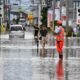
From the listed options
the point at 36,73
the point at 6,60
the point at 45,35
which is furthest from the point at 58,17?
the point at 36,73

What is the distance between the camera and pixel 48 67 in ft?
73.0

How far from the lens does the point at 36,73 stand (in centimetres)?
1969

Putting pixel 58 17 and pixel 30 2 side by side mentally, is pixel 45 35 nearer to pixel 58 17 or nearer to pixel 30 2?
pixel 58 17

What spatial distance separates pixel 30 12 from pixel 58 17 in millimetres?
70423

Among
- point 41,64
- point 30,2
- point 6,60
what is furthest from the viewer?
point 30,2

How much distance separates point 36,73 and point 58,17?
57.7 metres

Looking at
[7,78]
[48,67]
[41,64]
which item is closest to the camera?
[7,78]

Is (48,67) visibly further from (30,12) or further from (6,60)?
(30,12)

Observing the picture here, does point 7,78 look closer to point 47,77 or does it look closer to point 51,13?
point 47,77

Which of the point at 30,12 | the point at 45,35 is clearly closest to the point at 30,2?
the point at 30,12

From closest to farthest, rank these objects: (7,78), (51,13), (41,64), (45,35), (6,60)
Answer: (7,78) → (41,64) → (6,60) → (45,35) → (51,13)

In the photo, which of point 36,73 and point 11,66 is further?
point 11,66

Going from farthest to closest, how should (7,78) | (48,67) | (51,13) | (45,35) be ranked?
(51,13), (45,35), (48,67), (7,78)

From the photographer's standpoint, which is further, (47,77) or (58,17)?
(58,17)
